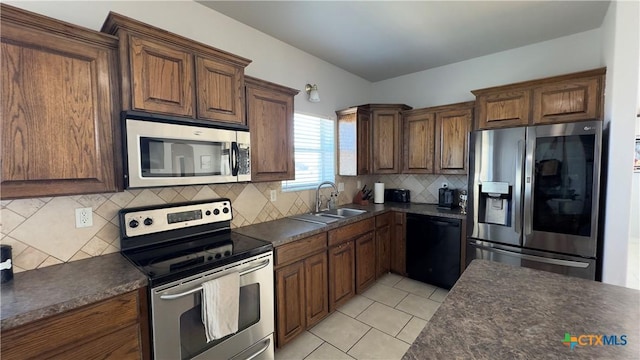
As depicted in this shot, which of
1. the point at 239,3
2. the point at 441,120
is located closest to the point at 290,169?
the point at 239,3

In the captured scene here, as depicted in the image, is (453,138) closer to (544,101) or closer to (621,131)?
(544,101)

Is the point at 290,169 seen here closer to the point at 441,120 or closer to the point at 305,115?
the point at 305,115

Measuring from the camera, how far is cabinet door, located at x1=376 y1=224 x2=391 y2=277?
3117 millimetres

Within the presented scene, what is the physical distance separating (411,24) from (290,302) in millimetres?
2688

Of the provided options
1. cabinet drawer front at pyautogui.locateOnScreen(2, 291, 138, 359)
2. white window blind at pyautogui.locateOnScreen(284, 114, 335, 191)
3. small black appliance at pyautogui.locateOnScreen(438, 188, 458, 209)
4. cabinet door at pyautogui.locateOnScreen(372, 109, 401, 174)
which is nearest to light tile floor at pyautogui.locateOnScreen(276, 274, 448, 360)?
small black appliance at pyautogui.locateOnScreen(438, 188, 458, 209)

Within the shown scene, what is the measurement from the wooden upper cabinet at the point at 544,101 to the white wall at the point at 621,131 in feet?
0.79

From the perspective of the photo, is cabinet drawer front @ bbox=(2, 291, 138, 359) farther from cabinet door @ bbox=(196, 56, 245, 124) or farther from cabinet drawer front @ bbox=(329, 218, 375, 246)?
cabinet drawer front @ bbox=(329, 218, 375, 246)

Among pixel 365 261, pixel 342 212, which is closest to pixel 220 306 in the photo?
pixel 365 261

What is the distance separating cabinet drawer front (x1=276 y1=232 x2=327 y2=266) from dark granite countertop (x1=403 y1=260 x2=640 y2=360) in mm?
1206

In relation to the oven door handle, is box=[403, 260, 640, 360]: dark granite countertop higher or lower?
higher

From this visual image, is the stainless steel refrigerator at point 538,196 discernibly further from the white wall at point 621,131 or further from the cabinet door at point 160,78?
the cabinet door at point 160,78

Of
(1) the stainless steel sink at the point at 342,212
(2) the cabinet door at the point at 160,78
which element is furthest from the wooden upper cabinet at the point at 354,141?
(2) the cabinet door at the point at 160,78

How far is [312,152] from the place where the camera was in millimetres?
3188

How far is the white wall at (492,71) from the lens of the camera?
2.66 meters
